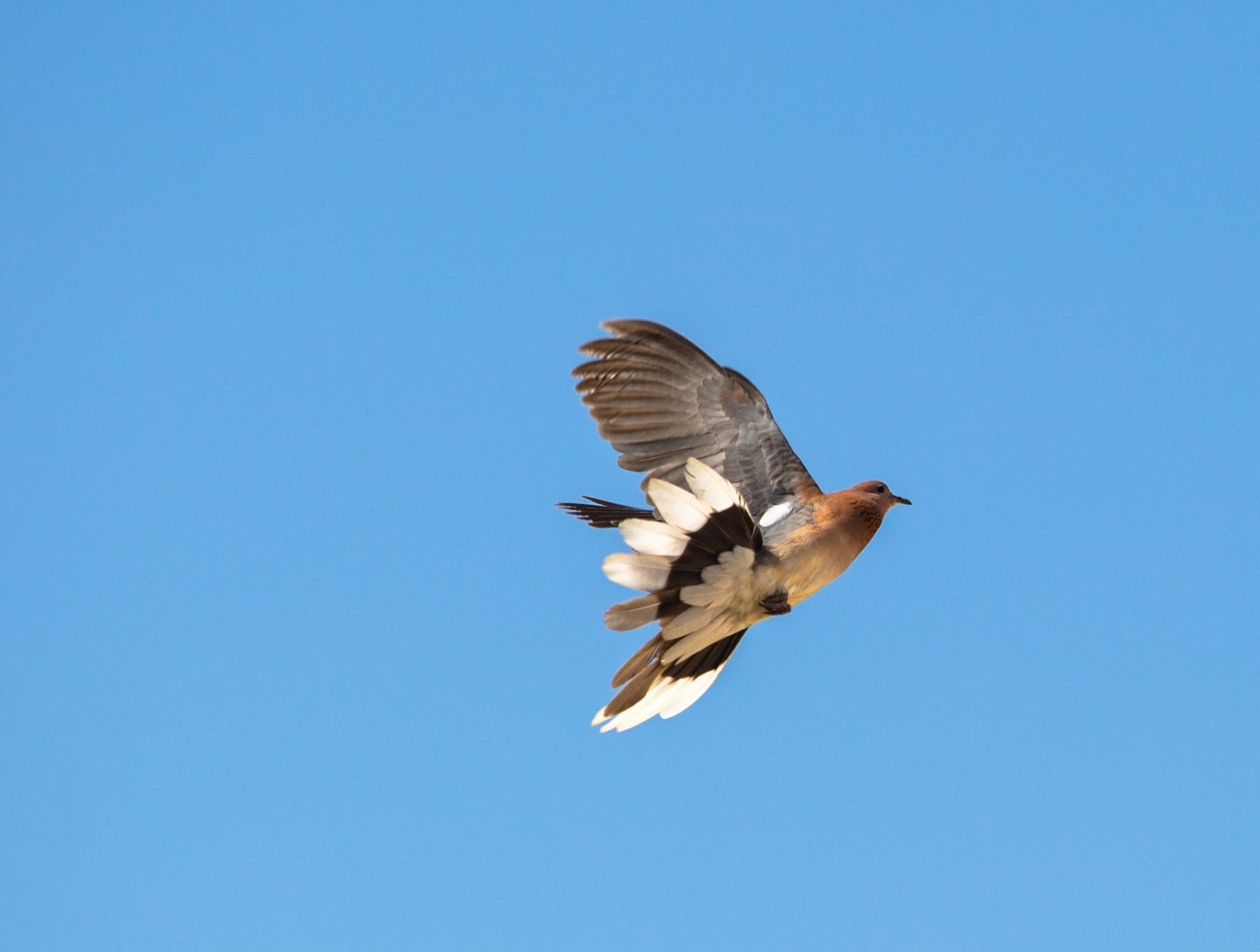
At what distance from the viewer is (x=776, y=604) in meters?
7.41

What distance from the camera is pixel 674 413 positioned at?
7941 millimetres

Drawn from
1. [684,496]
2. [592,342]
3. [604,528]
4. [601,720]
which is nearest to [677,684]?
[601,720]

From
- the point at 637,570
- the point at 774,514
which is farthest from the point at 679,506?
the point at 774,514

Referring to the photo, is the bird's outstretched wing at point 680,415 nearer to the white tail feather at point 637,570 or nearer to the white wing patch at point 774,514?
the white wing patch at point 774,514

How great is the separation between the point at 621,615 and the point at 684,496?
2.41 feet

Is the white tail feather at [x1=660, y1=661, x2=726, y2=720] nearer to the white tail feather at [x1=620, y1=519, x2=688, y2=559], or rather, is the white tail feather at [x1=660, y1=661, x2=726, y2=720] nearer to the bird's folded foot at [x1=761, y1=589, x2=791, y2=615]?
the bird's folded foot at [x1=761, y1=589, x2=791, y2=615]

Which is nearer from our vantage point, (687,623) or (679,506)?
(679,506)

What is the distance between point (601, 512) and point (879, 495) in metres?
1.75

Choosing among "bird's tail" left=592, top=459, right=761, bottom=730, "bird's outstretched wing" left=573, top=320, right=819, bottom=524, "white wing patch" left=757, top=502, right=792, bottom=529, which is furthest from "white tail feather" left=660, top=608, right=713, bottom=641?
"bird's outstretched wing" left=573, top=320, right=819, bottom=524

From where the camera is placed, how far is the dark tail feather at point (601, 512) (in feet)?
25.5

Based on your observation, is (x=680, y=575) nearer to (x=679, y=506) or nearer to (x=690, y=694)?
(x=679, y=506)

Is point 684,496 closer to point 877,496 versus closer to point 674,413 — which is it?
point 674,413

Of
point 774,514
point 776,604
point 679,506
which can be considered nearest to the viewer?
point 679,506

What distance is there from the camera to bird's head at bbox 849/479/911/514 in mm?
8055
